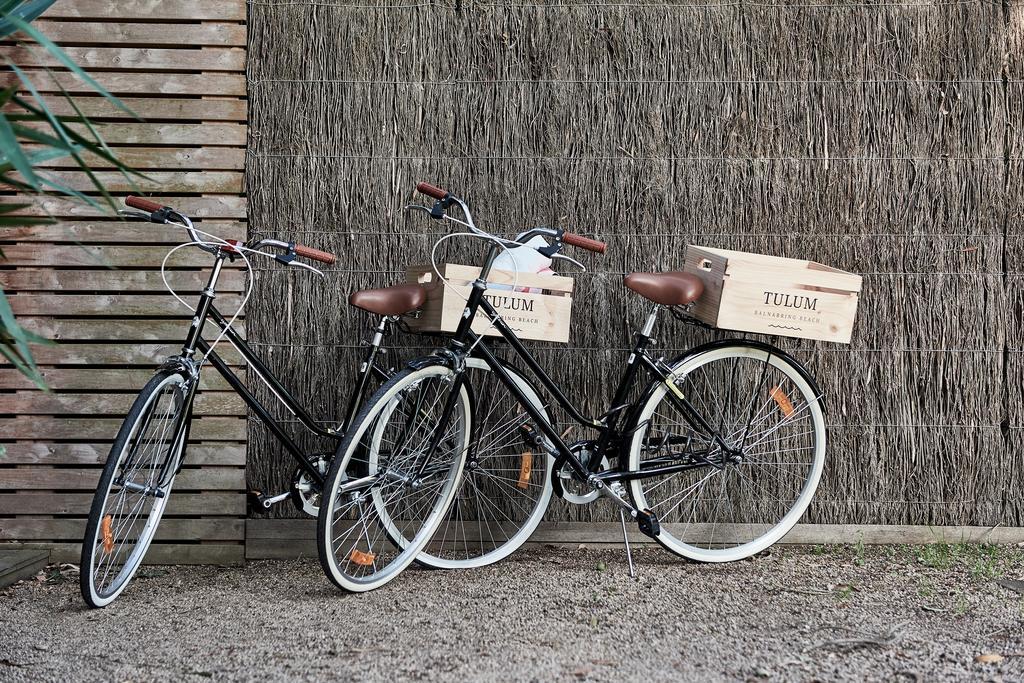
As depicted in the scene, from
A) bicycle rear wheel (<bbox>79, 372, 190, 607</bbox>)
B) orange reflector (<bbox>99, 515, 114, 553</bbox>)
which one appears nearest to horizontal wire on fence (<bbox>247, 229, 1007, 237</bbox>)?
bicycle rear wheel (<bbox>79, 372, 190, 607</bbox>)

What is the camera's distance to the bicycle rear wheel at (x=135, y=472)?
2.56 meters

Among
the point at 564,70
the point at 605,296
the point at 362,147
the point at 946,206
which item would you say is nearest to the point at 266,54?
the point at 362,147

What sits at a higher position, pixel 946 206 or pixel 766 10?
pixel 766 10

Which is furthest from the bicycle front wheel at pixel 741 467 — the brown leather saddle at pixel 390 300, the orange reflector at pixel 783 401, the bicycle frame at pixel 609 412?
the brown leather saddle at pixel 390 300

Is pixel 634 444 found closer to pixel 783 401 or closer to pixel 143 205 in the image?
pixel 783 401

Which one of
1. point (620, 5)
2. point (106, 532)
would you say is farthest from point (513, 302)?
point (106, 532)

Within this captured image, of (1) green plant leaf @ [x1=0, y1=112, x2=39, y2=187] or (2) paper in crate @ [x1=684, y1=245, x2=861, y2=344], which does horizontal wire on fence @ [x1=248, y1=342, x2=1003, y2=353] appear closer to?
(2) paper in crate @ [x1=684, y1=245, x2=861, y2=344]

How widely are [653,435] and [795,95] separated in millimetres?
1387

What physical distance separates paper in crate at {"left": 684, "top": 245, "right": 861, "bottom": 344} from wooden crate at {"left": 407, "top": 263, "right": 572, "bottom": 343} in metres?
0.51

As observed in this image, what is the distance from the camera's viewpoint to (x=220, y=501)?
3.26 m

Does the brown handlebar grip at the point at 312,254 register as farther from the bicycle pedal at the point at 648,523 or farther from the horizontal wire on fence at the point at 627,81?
the bicycle pedal at the point at 648,523

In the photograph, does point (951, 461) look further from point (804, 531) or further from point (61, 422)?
point (61, 422)

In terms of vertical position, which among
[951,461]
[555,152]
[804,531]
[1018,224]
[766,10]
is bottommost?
[804,531]

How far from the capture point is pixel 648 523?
9.82ft
